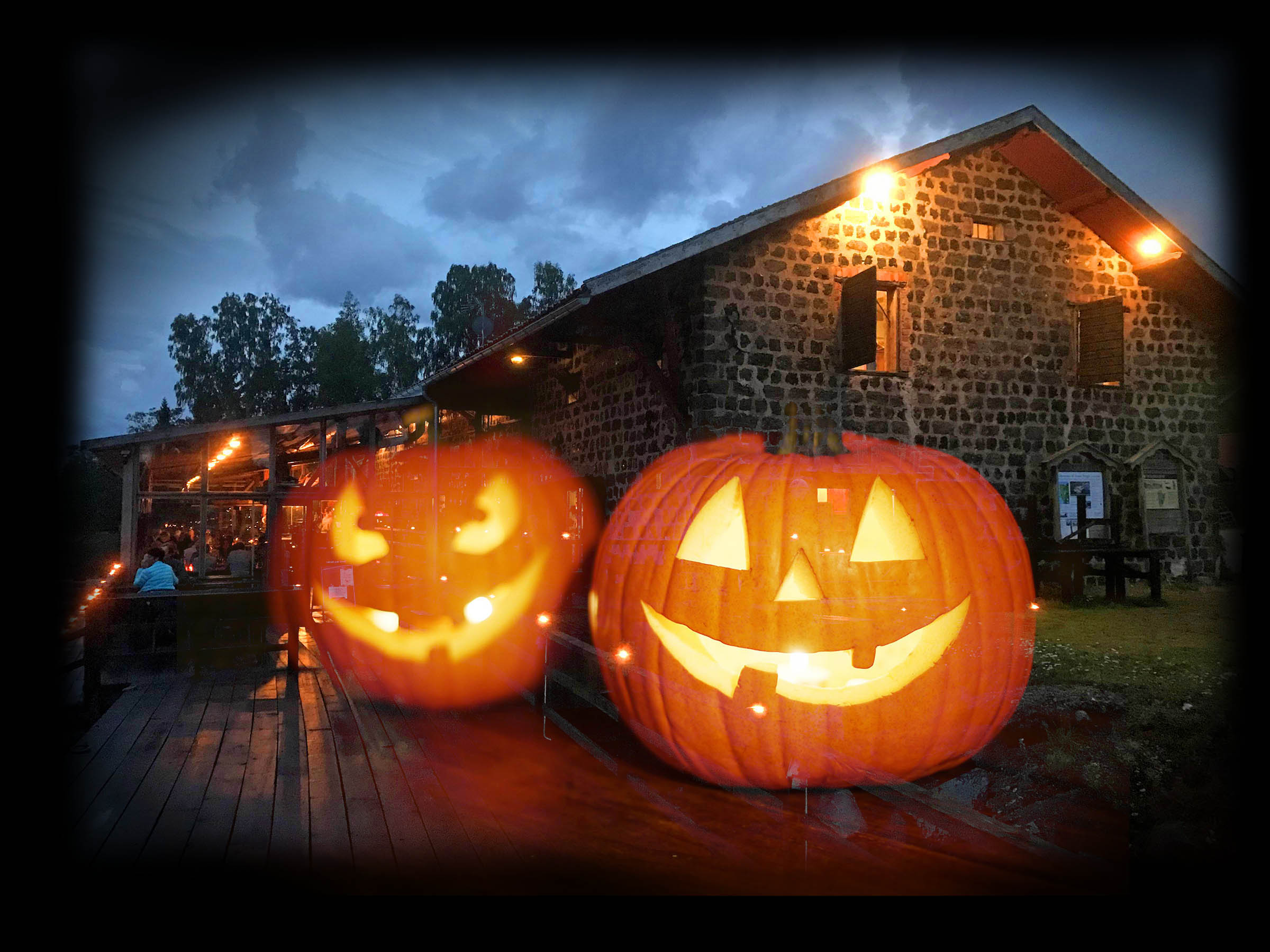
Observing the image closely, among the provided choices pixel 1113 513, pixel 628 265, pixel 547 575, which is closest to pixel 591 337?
pixel 628 265

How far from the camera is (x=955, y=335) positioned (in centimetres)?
1097

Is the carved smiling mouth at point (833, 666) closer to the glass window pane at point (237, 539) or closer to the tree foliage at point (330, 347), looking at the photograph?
the glass window pane at point (237, 539)

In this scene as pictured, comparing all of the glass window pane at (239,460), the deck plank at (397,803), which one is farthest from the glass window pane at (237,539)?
the deck plank at (397,803)

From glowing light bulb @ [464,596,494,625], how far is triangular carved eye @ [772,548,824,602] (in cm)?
551

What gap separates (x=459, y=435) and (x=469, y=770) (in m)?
14.7

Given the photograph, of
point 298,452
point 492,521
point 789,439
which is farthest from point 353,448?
point 789,439

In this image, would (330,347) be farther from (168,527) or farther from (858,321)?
(858,321)

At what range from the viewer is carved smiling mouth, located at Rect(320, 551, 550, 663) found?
8188 millimetres

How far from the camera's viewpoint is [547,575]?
12.7 metres

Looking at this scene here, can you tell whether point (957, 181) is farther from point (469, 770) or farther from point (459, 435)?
point (459, 435)

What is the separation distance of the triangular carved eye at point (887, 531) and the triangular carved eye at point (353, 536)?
11409 millimetres

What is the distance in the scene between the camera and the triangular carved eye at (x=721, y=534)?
4.09 m

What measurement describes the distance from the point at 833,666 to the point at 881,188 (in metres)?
8.55

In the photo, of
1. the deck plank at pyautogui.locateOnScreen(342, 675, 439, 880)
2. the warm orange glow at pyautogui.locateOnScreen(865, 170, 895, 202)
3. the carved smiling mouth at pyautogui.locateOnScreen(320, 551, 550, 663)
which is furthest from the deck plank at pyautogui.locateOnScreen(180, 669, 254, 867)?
the warm orange glow at pyautogui.locateOnScreen(865, 170, 895, 202)
